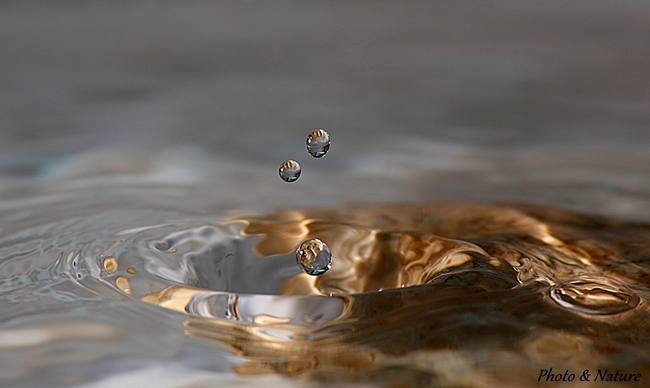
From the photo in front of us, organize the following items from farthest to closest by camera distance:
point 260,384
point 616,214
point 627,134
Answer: point 627,134 → point 616,214 → point 260,384

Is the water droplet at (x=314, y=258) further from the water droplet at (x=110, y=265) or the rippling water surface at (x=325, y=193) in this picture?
the water droplet at (x=110, y=265)

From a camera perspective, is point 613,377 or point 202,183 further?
point 202,183

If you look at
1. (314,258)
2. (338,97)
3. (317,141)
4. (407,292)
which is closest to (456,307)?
(407,292)

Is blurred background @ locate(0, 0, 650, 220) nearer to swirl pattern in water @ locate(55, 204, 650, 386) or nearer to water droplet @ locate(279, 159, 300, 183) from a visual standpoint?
water droplet @ locate(279, 159, 300, 183)

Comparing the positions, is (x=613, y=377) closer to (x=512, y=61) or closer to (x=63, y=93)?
(x=512, y=61)

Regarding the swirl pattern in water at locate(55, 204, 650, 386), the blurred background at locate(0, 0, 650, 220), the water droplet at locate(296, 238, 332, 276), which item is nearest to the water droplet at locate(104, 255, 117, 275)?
the swirl pattern in water at locate(55, 204, 650, 386)

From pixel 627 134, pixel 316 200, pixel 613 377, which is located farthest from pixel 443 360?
pixel 627 134

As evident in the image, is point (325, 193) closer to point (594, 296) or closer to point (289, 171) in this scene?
point (289, 171)
